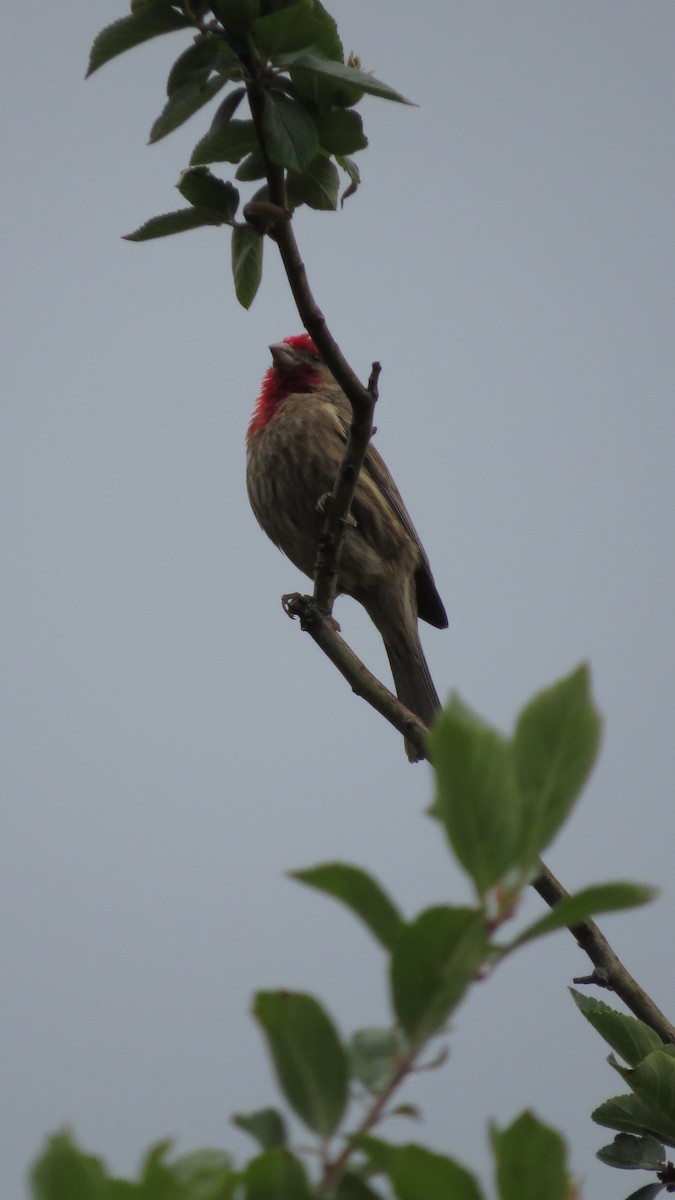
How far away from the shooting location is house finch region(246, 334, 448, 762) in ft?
23.5

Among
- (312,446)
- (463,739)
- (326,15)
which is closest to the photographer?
(463,739)

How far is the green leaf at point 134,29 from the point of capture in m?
2.57

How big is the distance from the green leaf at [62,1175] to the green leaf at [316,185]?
236 cm

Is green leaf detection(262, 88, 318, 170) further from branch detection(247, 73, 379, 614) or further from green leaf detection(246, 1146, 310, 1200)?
green leaf detection(246, 1146, 310, 1200)

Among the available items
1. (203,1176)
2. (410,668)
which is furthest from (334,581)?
(203,1176)

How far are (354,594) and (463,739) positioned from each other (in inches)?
257

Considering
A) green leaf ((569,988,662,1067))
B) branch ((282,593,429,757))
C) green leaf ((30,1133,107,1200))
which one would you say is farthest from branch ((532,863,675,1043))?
green leaf ((30,1133,107,1200))

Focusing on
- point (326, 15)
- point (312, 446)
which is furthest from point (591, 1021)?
point (312, 446)

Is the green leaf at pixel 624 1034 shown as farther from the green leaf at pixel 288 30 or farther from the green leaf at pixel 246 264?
the green leaf at pixel 288 30

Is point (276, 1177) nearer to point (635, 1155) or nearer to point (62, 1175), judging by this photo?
point (62, 1175)

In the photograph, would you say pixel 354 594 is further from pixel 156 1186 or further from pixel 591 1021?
pixel 156 1186

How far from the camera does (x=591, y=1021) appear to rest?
9.20 feet

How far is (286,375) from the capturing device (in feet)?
25.9

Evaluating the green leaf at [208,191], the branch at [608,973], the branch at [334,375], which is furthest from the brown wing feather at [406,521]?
the green leaf at [208,191]
